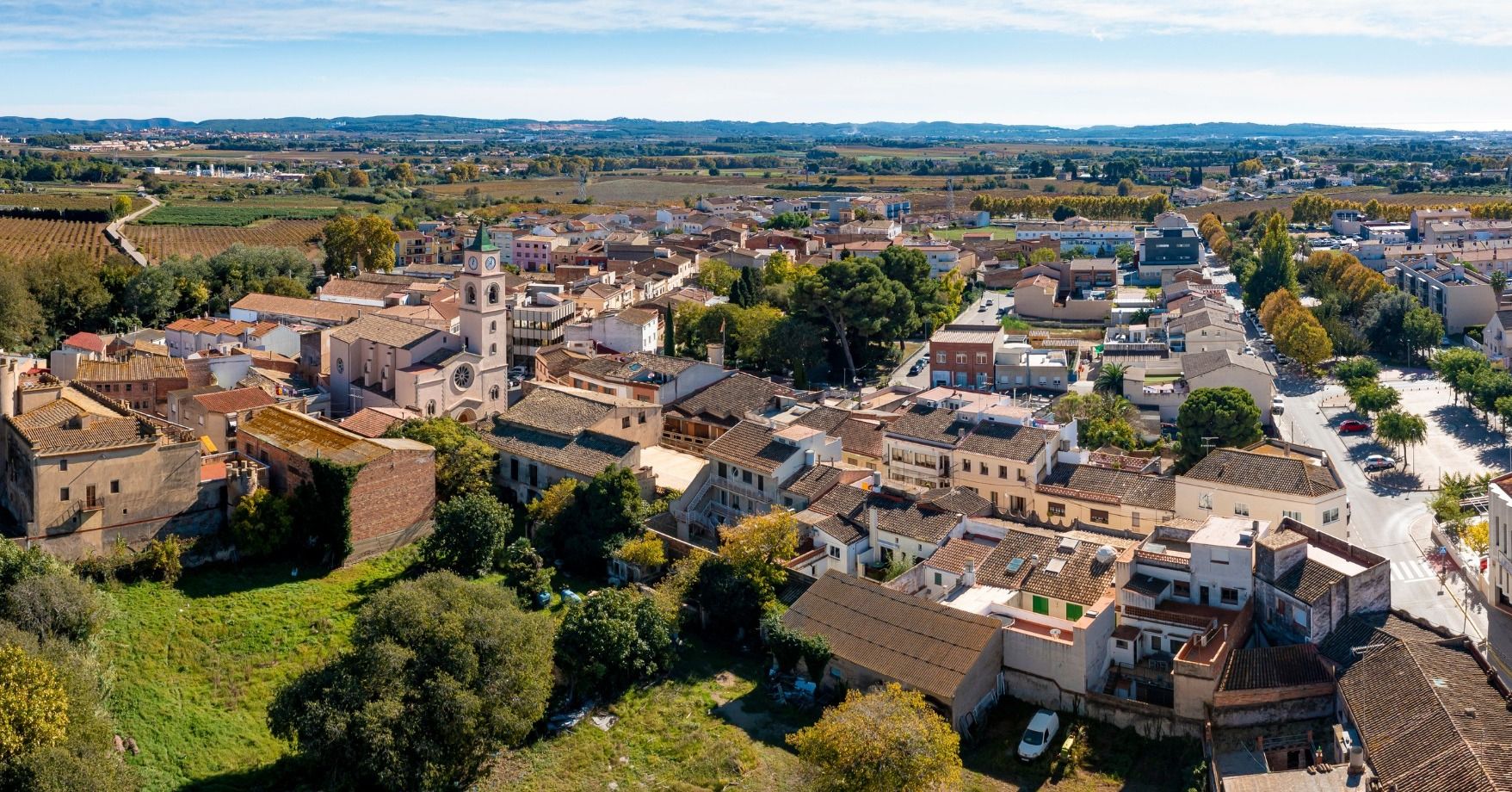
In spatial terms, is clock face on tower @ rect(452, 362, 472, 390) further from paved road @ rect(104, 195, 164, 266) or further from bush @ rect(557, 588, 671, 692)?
paved road @ rect(104, 195, 164, 266)

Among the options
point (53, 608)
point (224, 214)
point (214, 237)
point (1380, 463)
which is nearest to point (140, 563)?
point (53, 608)

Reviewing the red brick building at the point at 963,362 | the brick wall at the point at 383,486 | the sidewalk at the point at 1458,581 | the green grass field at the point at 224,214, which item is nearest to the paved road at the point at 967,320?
the red brick building at the point at 963,362

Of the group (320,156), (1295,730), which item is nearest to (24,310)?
(1295,730)

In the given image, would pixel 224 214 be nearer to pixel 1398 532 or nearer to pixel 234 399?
pixel 234 399

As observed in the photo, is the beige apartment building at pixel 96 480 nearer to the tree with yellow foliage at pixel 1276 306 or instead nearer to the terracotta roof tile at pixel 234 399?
the terracotta roof tile at pixel 234 399

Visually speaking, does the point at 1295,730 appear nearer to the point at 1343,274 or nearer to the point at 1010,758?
the point at 1010,758
